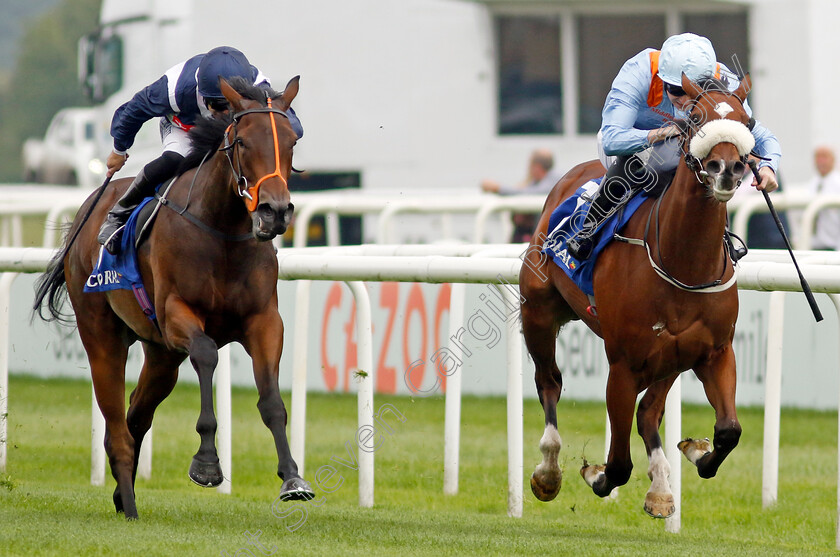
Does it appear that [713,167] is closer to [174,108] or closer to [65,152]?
[174,108]

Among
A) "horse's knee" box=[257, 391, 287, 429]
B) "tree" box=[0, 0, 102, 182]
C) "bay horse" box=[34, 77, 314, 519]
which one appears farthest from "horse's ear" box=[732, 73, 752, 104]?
"tree" box=[0, 0, 102, 182]

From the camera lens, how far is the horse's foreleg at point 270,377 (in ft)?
16.3

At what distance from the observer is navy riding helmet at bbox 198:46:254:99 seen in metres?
5.48

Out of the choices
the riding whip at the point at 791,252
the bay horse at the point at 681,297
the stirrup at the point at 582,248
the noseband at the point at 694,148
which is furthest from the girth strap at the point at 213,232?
the riding whip at the point at 791,252

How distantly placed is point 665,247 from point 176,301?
Result: 5.93 feet

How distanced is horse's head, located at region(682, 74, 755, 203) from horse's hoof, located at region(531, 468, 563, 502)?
154 centimetres

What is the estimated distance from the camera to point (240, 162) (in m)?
5.07

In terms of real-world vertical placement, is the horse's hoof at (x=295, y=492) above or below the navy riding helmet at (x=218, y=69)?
below

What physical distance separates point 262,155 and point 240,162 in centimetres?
12

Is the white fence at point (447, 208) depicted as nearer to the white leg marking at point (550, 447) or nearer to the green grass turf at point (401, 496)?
the green grass turf at point (401, 496)

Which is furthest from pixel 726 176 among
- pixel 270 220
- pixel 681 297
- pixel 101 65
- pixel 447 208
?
pixel 101 65

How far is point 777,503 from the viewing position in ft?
20.8

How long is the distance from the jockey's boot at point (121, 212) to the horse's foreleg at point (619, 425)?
6.70 feet

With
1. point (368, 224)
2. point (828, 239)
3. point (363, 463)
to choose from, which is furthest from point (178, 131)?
point (368, 224)
